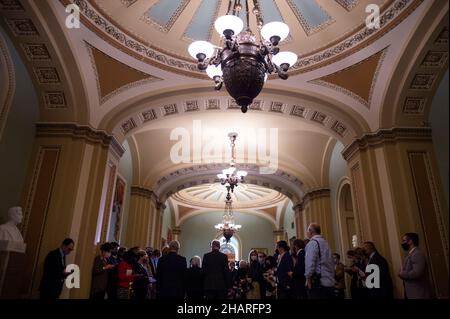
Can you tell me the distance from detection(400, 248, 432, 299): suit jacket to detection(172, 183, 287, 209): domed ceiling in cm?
1210

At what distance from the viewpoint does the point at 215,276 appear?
5066 mm

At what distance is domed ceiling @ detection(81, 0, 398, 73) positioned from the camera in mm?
5832

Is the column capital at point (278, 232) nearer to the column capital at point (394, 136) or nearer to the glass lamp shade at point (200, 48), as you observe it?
the column capital at point (394, 136)

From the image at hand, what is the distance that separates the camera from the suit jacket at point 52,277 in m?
4.53

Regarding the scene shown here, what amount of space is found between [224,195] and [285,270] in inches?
513

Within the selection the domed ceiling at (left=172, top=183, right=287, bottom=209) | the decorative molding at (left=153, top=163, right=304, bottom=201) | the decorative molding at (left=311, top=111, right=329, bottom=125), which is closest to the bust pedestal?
the decorative molding at (left=311, top=111, right=329, bottom=125)

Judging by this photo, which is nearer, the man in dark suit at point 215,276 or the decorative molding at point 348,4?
the man in dark suit at point 215,276

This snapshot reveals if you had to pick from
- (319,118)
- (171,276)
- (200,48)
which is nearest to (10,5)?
(200,48)

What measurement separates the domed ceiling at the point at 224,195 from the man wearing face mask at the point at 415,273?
39.6ft

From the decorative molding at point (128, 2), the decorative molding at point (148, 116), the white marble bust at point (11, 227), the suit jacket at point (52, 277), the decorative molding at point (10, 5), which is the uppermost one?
the decorative molding at point (128, 2)

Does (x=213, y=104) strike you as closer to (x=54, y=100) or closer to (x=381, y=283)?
(x=54, y=100)

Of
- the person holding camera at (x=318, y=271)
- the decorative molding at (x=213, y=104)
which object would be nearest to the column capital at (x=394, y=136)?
the decorative molding at (x=213, y=104)

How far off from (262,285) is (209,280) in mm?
1849

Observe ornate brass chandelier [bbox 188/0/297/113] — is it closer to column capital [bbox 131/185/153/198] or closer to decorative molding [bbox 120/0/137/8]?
decorative molding [bbox 120/0/137/8]
